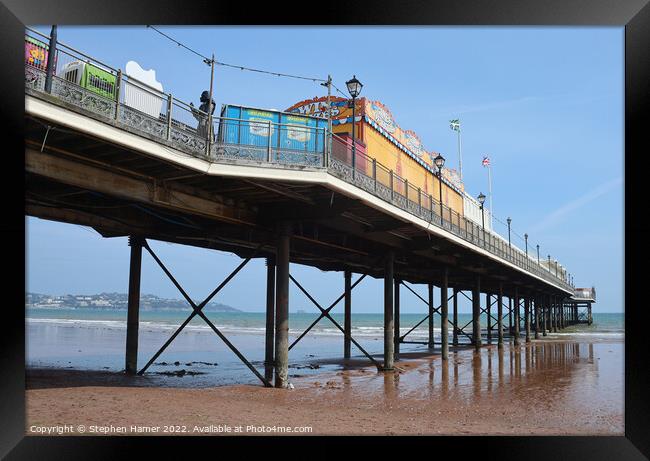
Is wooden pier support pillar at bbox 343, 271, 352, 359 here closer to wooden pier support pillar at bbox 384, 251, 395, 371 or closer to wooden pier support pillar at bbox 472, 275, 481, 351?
wooden pier support pillar at bbox 384, 251, 395, 371

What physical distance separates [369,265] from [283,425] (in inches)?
567

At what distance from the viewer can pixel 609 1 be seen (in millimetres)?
7332

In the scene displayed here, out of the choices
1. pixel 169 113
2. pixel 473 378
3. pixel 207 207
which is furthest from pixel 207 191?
pixel 473 378

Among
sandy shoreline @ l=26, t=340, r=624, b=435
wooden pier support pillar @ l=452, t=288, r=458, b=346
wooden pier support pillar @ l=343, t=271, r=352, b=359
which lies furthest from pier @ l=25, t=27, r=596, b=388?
wooden pier support pillar @ l=452, t=288, r=458, b=346

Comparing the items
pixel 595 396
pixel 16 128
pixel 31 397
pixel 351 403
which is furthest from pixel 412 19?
pixel 595 396

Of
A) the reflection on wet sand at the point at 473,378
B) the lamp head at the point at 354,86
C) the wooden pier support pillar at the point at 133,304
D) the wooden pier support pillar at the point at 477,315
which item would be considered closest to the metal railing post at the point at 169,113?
the lamp head at the point at 354,86

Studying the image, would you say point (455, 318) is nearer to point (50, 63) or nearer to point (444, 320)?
point (444, 320)

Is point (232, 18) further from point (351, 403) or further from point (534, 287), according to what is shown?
point (534, 287)

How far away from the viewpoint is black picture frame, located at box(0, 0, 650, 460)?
7.29m

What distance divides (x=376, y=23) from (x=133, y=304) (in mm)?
10714

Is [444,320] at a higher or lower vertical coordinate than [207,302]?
lower

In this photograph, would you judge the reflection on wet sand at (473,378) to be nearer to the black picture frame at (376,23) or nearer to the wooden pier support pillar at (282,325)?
the wooden pier support pillar at (282,325)

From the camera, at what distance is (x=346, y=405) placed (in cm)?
1178

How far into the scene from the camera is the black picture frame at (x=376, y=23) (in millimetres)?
7293
